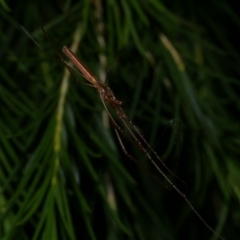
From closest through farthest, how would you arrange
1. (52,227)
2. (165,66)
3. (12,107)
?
1. (52,227)
2. (12,107)
3. (165,66)

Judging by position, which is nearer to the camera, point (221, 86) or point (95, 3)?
point (95, 3)

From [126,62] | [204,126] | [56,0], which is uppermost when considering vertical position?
[56,0]

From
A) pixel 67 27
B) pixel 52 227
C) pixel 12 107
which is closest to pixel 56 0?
pixel 67 27

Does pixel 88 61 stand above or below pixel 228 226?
above

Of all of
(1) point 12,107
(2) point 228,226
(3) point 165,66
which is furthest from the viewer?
(2) point 228,226

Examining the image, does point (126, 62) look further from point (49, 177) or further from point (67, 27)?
point (49, 177)

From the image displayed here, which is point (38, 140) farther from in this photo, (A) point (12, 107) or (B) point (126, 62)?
(B) point (126, 62)

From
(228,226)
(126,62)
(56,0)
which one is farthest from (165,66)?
(228,226)
